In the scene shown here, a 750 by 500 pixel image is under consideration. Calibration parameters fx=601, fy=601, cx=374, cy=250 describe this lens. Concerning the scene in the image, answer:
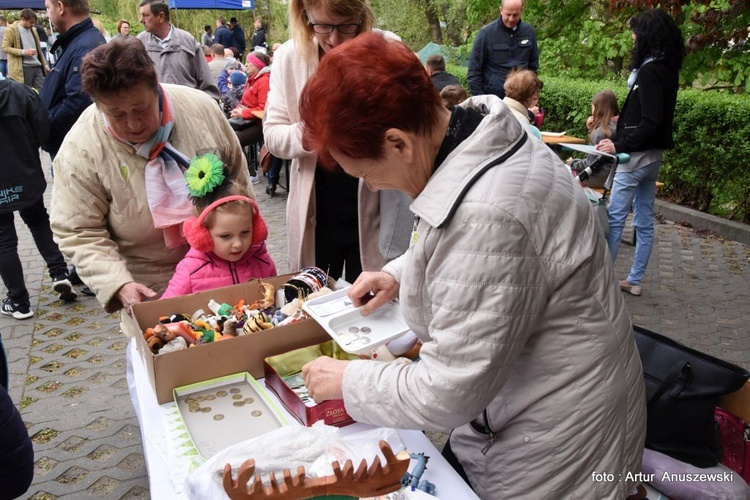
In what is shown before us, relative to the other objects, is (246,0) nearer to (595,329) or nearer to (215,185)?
(215,185)

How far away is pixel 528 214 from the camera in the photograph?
3.73 ft

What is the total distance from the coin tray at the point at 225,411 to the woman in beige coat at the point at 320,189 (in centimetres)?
100

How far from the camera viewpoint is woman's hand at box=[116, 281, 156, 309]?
2.07m

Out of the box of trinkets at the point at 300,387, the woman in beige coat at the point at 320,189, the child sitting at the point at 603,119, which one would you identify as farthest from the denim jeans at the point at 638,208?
the box of trinkets at the point at 300,387

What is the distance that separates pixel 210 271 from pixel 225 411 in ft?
2.59

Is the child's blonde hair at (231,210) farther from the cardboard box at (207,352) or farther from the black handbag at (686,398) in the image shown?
the black handbag at (686,398)

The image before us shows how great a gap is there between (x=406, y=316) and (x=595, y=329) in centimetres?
40

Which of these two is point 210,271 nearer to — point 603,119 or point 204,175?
point 204,175

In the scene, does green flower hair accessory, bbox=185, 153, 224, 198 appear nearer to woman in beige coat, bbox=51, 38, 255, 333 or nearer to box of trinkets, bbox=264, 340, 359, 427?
woman in beige coat, bbox=51, 38, 255, 333

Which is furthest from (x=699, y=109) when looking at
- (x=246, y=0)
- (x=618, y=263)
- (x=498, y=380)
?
(x=246, y=0)

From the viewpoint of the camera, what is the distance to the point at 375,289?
→ 5.71ft

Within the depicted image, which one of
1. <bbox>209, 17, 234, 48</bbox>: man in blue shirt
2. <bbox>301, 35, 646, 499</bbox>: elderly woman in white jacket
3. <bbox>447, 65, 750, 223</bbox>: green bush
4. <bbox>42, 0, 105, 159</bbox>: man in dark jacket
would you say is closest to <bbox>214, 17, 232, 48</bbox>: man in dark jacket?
<bbox>209, 17, 234, 48</bbox>: man in blue shirt

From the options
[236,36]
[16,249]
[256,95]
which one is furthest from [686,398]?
[236,36]

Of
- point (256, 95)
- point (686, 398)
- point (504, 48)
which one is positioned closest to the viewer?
point (686, 398)
